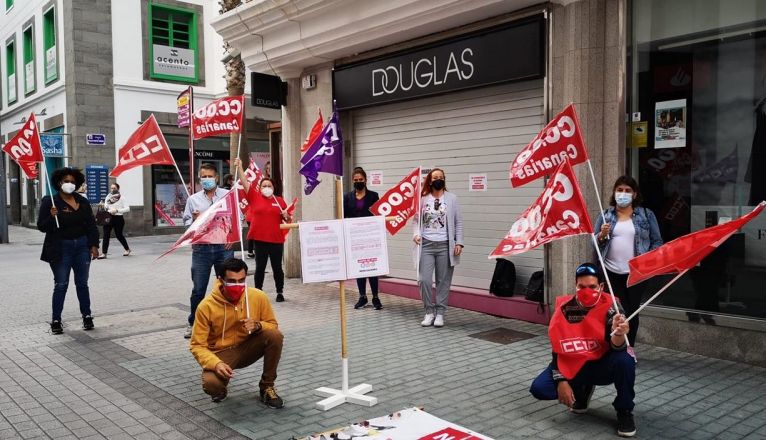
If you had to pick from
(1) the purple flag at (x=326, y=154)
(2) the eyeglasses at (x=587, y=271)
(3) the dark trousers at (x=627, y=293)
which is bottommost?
(3) the dark trousers at (x=627, y=293)

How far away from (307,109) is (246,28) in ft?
6.49

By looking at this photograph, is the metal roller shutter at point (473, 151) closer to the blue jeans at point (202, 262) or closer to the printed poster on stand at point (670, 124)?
the printed poster on stand at point (670, 124)

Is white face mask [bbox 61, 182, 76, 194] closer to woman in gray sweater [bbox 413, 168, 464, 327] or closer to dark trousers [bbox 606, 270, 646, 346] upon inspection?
woman in gray sweater [bbox 413, 168, 464, 327]

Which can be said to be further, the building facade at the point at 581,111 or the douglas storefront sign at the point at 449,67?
the douglas storefront sign at the point at 449,67

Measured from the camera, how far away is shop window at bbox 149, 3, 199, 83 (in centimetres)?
2316

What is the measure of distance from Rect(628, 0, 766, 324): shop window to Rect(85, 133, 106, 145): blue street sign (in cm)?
1921

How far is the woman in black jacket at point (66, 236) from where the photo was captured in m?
7.68

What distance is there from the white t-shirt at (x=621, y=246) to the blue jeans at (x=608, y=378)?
1698 mm

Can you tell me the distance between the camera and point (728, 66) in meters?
6.65

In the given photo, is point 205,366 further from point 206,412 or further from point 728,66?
point 728,66

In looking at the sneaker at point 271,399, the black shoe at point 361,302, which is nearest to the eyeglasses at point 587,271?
the sneaker at point 271,399

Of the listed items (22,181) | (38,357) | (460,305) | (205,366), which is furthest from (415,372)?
(22,181)

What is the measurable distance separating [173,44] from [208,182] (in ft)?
60.4

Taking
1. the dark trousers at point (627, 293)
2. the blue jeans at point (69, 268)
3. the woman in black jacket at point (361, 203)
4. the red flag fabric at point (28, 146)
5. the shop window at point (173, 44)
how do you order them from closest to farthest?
1. the dark trousers at point (627, 293)
2. the blue jeans at point (69, 268)
3. the red flag fabric at point (28, 146)
4. the woman in black jacket at point (361, 203)
5. the shop window at point (173, 44)
